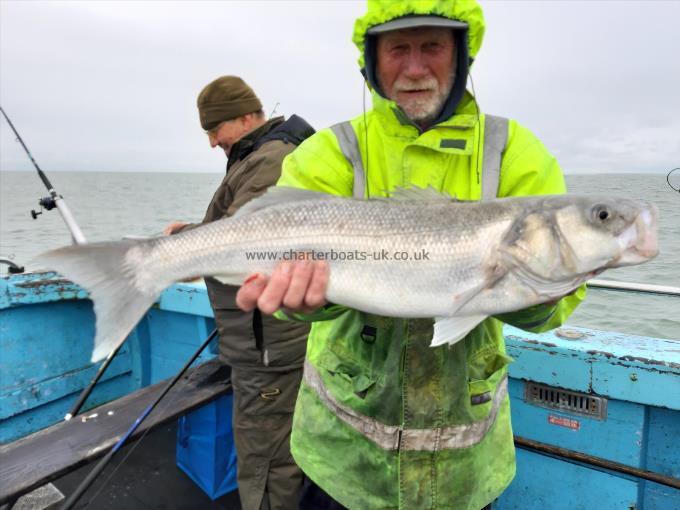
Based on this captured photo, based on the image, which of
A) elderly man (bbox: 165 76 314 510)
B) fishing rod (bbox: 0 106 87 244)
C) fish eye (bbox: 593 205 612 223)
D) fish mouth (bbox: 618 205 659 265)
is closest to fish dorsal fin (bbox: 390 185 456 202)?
fish eye (bbox: 593 205 612 223)

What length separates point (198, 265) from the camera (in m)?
2.39

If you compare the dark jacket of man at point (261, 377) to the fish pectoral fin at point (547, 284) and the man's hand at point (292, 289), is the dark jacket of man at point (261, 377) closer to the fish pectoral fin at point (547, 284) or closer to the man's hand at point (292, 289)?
the man's hand at point (292, 289)

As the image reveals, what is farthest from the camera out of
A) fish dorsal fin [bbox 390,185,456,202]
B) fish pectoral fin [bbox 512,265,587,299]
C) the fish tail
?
the fish tail

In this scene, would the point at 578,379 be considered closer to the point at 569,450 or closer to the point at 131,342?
the point at 569,450

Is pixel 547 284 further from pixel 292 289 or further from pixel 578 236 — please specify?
pixel 292 289

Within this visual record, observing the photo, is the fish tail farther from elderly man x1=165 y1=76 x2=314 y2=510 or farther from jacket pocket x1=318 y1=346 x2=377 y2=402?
elderly man x1=165 y1=76 x2=314 y2=510

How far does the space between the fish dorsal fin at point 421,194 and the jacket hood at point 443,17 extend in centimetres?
44

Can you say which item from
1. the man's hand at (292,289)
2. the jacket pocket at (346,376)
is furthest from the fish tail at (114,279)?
the jacket pocket at (346,376)

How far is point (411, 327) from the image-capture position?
219cm

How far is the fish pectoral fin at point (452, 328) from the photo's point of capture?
1.96m

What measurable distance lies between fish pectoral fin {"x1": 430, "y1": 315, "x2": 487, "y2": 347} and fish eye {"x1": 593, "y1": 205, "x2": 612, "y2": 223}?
2.12 ft

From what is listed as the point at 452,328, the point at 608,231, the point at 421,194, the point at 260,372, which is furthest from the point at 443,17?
the point at 260,372

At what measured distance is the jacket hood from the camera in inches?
89.2

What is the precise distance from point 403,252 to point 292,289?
53cm
